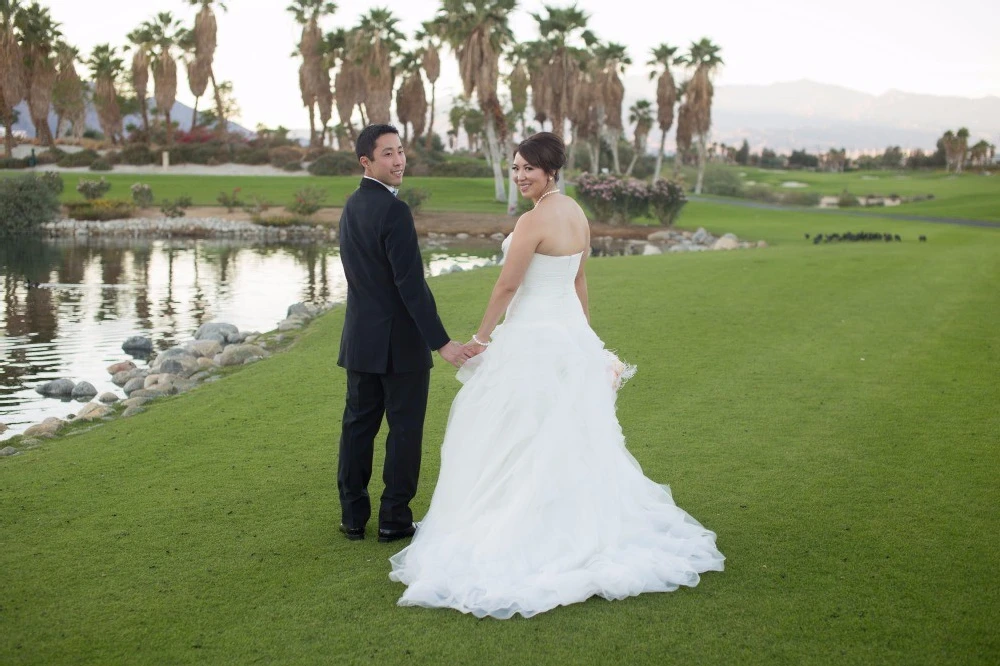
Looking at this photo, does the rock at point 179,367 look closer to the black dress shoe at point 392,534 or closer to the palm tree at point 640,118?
the black dress shoe at point 392,534

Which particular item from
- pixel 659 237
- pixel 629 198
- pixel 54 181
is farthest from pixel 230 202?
pixel 659 237

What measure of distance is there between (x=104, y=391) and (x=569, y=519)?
940cm

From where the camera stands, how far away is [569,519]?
5.24 meters

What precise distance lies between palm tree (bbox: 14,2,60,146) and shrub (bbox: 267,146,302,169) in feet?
52.9

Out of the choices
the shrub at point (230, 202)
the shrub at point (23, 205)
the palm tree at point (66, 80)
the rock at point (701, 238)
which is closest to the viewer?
the rock at point (701, 238)

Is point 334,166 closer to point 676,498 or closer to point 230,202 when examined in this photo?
point 230,202

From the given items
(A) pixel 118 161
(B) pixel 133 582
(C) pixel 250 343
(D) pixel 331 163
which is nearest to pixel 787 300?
(C) pixel 250 343

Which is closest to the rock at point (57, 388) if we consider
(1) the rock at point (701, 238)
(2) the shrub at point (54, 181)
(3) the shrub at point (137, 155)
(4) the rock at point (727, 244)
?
(4) the rock at point (727, 244)

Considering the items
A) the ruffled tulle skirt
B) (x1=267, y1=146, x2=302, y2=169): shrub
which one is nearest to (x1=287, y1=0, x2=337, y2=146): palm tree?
(x1=267, y1=146, x2=302, y2=169): shrub

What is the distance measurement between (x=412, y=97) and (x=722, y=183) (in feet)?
85.6

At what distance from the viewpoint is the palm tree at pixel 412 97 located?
70125 millimetres

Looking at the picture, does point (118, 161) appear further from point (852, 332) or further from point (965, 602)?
point (965, 602)

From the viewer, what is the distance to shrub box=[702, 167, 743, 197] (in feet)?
242

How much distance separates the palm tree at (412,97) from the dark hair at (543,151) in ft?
219
